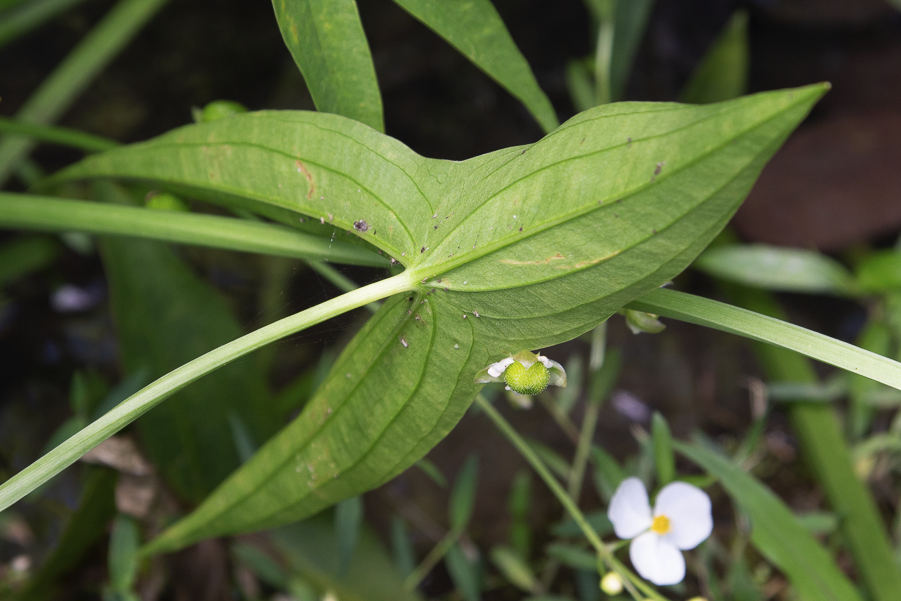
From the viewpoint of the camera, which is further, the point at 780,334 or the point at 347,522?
the point at 347,522

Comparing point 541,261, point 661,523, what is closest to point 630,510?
point 661,523

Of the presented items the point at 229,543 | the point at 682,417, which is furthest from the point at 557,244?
the point at 682,417

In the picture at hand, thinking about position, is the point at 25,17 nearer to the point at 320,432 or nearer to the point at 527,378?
the point at 320,432

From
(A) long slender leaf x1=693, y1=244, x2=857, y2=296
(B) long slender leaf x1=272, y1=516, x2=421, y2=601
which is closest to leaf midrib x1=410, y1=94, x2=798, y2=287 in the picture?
(B) long slender leaf x1=272, y1=516, x2=421, y2=601

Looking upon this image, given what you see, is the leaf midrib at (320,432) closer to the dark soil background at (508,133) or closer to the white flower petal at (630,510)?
the white flower petal at (630,510)

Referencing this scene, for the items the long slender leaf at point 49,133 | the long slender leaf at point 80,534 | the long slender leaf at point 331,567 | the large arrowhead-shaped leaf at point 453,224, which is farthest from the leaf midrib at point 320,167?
the long slender leaf at point 331,567

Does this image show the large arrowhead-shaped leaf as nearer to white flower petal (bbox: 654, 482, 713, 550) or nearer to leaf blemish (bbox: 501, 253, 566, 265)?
leaf blemish (bbox: 501, 253, 566, 265)

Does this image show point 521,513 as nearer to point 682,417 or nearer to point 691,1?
point 682,417
